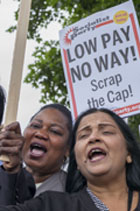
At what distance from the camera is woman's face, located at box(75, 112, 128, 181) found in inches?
95.8

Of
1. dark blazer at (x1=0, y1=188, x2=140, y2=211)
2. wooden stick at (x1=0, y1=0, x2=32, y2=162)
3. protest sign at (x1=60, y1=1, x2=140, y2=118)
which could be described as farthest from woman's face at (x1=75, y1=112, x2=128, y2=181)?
protest sign at (x1=60, y1=1, x2=140, y2=118)

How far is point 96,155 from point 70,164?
1.07ft

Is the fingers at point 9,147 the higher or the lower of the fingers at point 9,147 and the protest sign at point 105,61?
the lower

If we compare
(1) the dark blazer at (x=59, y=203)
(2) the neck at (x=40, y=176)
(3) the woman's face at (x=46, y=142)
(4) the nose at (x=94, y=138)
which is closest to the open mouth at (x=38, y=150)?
(3) the woman's face at (x=46, y=142)

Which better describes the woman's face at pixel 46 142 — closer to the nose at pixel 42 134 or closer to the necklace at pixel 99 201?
the nose at pixel 42 134

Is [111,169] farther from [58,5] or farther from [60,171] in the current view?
[58,5]

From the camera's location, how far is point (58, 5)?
8.02m

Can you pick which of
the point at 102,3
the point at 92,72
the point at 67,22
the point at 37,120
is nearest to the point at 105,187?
the point at 37,120

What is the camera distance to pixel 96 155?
8.20 ft

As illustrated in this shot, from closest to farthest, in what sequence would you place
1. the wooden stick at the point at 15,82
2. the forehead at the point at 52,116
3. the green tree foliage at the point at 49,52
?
the wooden stick at the point at 15,82
the forehead at the point at 52,116
the green tree foliage at the point at 49,52

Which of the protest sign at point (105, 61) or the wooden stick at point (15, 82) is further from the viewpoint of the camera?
the protest sign at point (105, 61)

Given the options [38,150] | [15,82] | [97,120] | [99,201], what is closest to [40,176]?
[38,150]

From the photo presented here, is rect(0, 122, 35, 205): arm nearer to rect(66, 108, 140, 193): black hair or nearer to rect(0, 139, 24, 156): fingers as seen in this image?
rect(0, 139, 24, 156): fingers

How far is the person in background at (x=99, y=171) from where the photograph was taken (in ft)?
7.34
